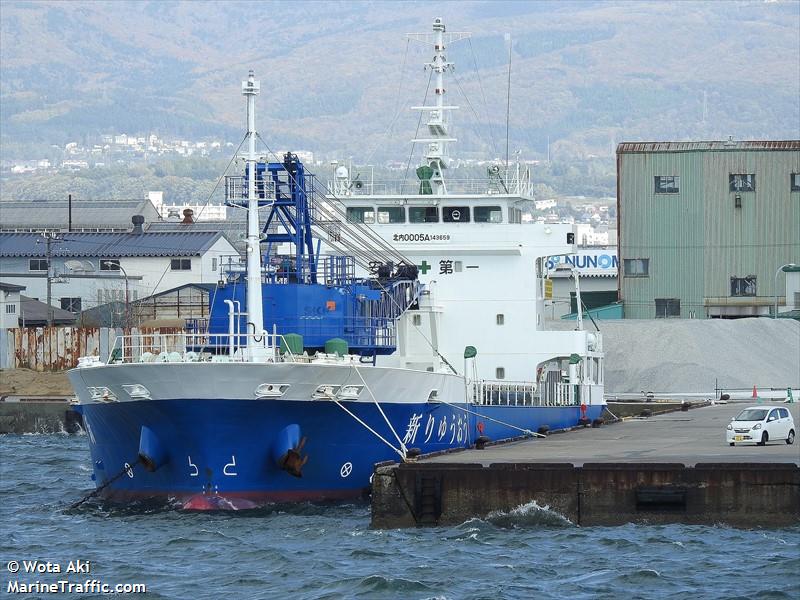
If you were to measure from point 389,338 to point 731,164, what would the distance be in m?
46.2

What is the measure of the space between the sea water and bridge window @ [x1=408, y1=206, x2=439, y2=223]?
44.6 ft

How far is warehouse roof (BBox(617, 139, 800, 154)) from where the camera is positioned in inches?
3191

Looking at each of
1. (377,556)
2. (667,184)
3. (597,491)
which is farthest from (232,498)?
(667,184)

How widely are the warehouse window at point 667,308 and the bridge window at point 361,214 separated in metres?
38.8

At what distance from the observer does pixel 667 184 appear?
81.8 meters

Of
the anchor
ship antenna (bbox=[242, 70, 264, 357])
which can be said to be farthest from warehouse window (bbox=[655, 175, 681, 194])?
the anchor

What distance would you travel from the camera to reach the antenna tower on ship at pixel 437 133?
46.4m

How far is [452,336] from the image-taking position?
45188 millimetres

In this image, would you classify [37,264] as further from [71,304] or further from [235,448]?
[235,448]

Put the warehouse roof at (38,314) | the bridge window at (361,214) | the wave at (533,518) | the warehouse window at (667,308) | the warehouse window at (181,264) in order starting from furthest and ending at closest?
the warehouse window at (181,264) → the warehouse window at (667,308) → the warehouse roof at (38,314) → the bridge window at (361,214) → the wave at (533,518)

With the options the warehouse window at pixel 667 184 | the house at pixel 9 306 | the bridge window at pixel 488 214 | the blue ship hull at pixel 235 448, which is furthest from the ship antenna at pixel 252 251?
the warehouse window at pixel 667 184

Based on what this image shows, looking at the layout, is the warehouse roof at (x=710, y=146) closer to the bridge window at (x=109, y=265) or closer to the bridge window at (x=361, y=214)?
the bridge window at (x=109, y=265)

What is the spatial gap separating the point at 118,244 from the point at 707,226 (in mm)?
35681

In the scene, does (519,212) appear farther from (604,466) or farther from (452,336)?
(604,466)
